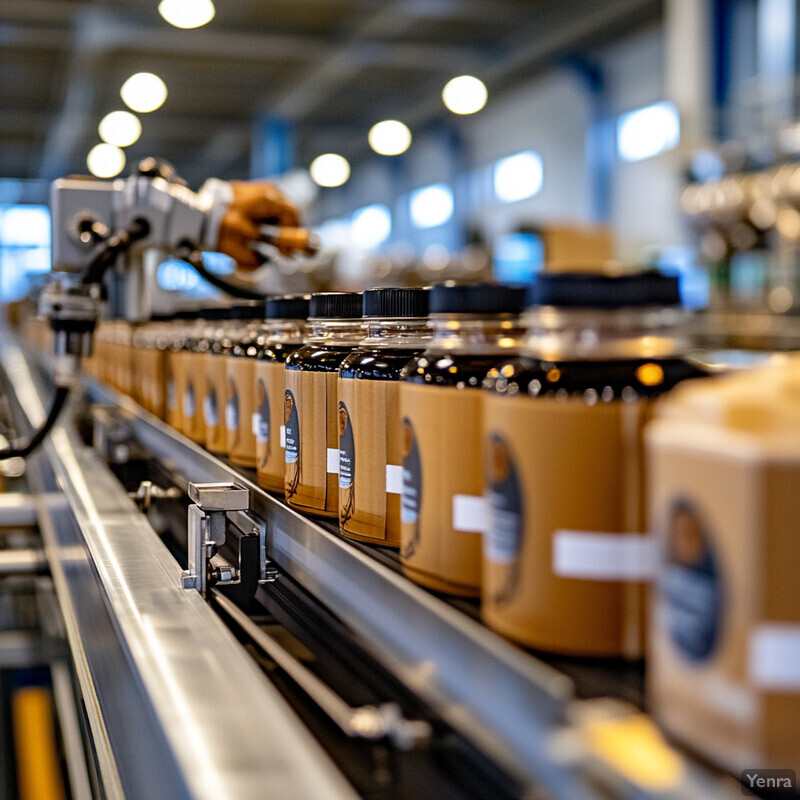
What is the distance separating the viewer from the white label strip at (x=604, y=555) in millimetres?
535

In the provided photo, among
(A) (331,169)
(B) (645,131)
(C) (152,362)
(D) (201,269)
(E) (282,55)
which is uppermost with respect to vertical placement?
(E) (282,55)

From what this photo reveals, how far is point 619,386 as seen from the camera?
548 mm

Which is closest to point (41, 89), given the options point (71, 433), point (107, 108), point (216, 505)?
point (107, 108)

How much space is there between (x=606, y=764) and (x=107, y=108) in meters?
13.2

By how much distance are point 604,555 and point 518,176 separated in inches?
452

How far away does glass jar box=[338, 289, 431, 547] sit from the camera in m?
0.82

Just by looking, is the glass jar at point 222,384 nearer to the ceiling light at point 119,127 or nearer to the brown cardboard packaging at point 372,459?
the brown cardboard packaging at point 372,459

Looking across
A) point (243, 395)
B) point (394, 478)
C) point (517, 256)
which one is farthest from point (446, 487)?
point (517, 256)

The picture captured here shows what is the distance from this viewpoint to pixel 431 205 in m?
14.1

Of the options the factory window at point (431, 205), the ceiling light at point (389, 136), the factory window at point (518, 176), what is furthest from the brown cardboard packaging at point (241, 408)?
the factory window at point (431, 205)

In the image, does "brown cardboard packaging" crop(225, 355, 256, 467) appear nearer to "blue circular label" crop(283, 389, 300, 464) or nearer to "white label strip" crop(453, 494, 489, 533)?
"blue circular label" crop(283, 389, 300, 464)

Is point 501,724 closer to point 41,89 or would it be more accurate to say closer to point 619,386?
point 619,386

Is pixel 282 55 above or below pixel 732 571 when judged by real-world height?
above

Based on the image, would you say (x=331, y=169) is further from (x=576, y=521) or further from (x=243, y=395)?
(x=576, y=521)
